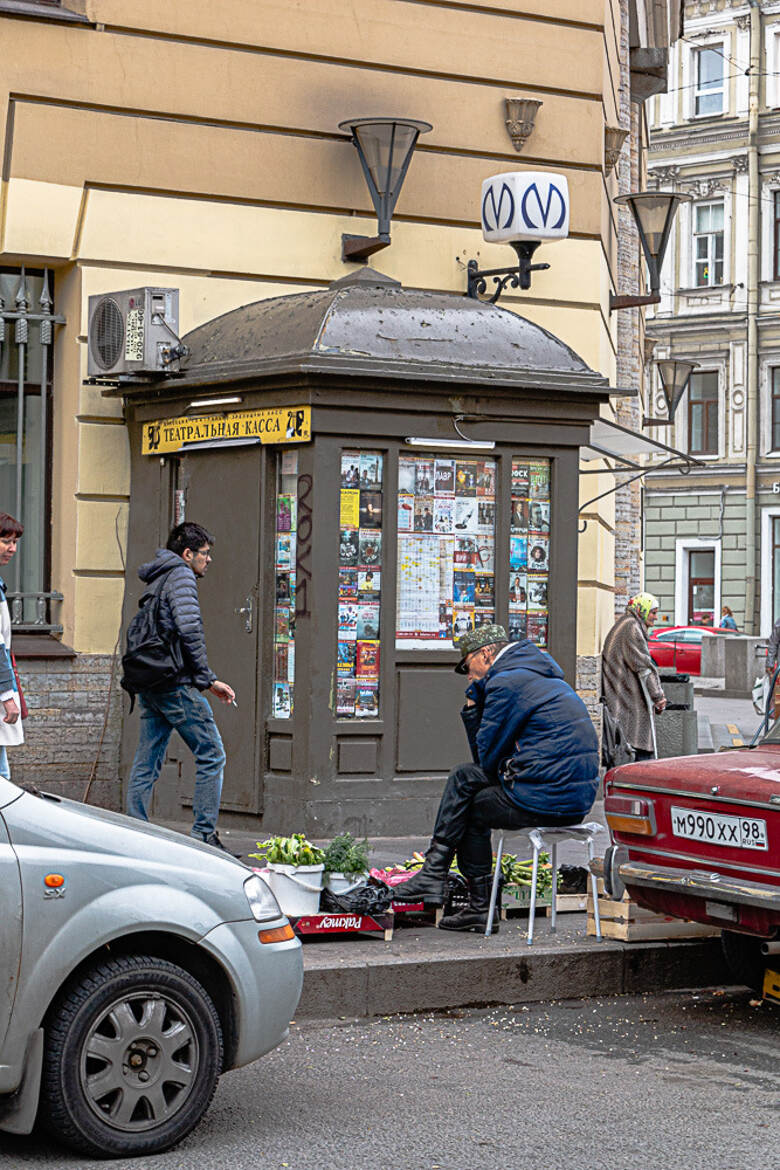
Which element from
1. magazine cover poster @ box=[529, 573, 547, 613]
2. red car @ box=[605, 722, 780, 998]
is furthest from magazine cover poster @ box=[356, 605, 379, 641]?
red car @ box=[605, 722, 780, 998]

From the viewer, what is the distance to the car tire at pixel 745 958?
7246 mm

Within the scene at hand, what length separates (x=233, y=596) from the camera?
421 inches

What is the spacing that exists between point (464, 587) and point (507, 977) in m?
3.95

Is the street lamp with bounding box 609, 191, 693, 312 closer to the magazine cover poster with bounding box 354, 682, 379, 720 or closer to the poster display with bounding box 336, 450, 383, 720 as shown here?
the poster display with bounding box 336, 450, 383, 720

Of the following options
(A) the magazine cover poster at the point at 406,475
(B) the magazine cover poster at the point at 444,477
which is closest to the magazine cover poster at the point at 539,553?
(B) the magazine cover poster at the point at 444,477

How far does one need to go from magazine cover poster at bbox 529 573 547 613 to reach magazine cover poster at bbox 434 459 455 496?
2.70ft

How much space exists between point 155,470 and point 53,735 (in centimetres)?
190

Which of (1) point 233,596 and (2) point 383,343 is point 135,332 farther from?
(1) point 233,596

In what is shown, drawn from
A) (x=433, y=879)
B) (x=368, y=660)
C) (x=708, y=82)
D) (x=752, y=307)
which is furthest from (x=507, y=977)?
(x=708, y=82)

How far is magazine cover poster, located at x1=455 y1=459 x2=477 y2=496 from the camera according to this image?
10.7m

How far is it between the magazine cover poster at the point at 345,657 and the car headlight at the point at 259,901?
502cm

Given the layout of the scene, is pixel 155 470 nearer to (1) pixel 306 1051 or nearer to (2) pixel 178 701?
(2) pixel 178 701

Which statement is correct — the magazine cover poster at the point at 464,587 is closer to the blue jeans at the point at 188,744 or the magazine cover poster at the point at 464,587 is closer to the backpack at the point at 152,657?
the blue jeans at the point at 188,744

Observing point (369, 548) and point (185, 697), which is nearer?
point (185, 697)
